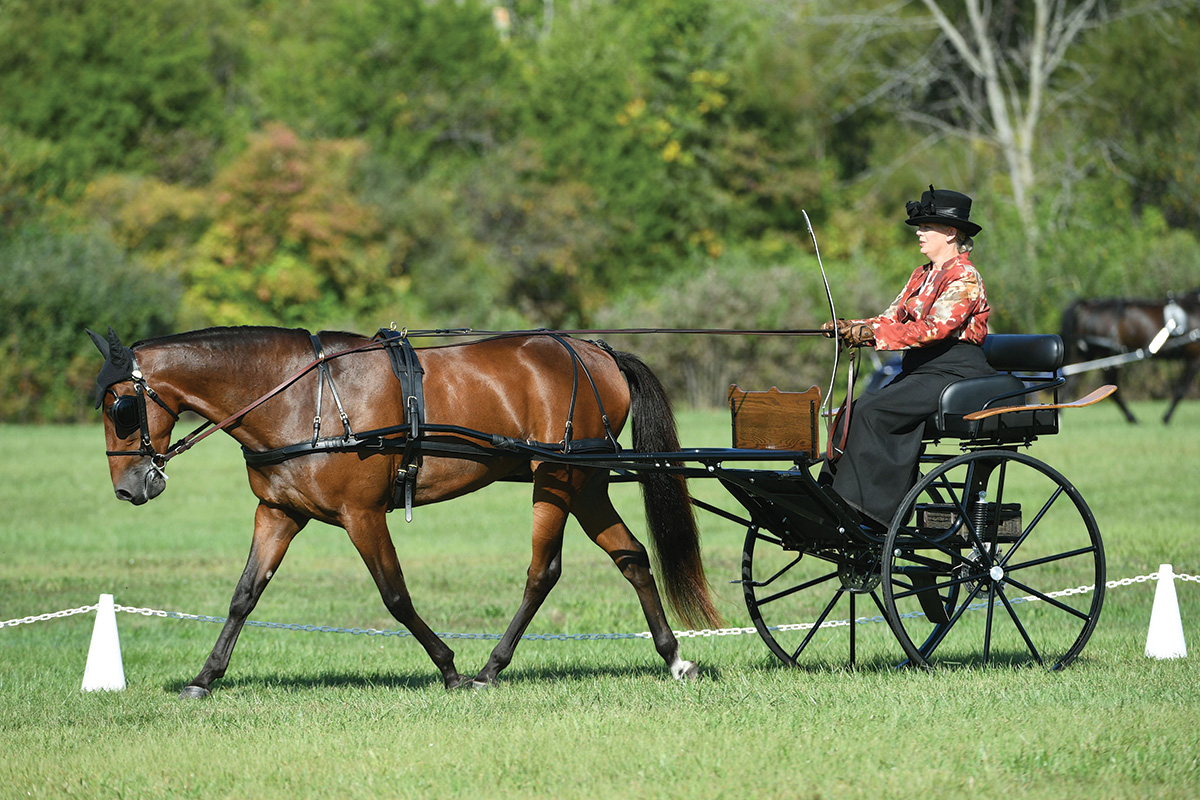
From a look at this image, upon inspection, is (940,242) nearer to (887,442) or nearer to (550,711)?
(887,442)

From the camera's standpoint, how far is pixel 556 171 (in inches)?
1812

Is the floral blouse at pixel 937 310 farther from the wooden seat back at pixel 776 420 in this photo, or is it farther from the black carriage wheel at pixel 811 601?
the black carriage wheel at pixel 811 601

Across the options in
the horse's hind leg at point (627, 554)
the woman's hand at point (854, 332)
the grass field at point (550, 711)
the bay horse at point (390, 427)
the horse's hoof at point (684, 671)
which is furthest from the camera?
the horse's hind leg at point (627, 554)

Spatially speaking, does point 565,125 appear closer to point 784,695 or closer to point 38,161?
point 38,161

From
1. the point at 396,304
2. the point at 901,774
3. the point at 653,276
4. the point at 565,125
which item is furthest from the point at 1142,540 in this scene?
the point at 565,125

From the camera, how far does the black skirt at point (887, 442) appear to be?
21.0 ft

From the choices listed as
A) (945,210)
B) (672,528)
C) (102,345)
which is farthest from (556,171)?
(102,345)

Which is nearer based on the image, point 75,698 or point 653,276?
point 75,698

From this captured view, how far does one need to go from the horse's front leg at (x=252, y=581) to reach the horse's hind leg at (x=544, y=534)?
1206 mm

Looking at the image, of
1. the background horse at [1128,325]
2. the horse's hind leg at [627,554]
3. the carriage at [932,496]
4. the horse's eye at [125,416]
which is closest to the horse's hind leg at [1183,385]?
the background horse at [1128,325]

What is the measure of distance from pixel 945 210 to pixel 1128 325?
1965cm

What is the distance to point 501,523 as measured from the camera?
51.4 feet

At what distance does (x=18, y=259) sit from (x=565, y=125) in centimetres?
2141

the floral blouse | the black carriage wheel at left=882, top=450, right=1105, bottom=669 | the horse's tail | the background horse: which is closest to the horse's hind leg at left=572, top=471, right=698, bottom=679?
the horse's tail
